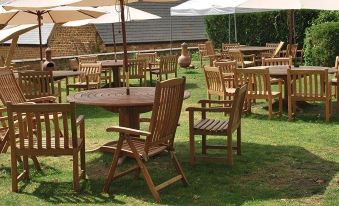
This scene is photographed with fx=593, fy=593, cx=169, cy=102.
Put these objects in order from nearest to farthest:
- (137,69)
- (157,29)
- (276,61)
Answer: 1. (276,61)
2. (137,69)
3. (157,29)

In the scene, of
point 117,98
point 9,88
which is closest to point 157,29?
point 9,88

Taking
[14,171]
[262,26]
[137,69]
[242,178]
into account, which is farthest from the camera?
[262,26]

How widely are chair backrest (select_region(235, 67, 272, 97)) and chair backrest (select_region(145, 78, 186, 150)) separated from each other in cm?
392

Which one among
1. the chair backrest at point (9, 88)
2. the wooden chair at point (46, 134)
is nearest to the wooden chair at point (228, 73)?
the chair backrest at point (9, 88)

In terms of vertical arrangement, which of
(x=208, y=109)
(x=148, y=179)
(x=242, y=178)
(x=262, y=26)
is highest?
Answer: (x=262, y=26)

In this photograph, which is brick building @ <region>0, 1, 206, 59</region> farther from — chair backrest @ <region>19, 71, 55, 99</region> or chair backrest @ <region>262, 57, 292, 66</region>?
chair backrest @ <region>19, 71, 55, 99</region>

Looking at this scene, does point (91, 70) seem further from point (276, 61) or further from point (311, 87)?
point (311, 87)

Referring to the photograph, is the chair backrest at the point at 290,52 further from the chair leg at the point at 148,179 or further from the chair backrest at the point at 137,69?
the chair leg at the point at 148,179

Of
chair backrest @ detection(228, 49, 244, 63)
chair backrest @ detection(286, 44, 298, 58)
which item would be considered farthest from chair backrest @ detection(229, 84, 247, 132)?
chair backrest @ detection(228, 49, 244, 63)

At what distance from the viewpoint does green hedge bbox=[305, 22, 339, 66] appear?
1652 cm

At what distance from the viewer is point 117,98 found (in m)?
6.67

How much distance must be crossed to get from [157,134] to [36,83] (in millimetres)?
5218

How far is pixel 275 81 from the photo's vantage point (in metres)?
10.8

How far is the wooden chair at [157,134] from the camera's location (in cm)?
544
